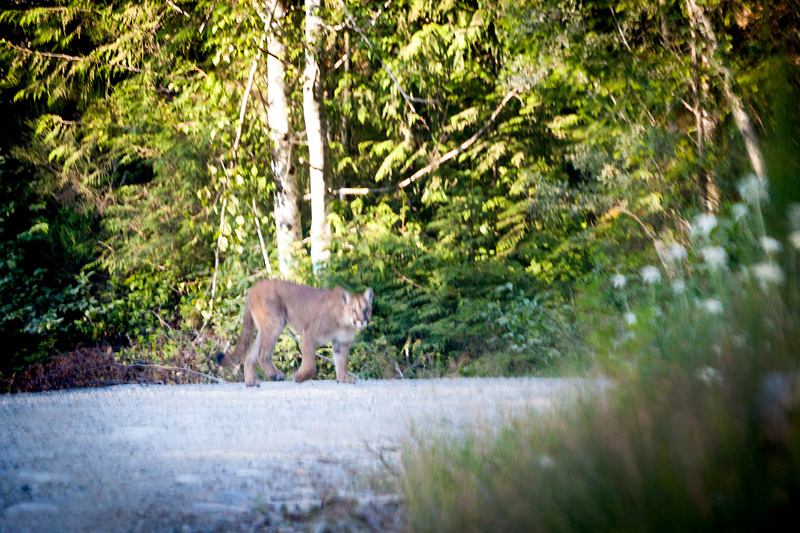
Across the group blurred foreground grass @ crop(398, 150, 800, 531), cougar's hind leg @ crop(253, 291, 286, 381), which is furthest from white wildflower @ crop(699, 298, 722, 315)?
cougar's hind leg @ crop(253, 291, 286, 381)

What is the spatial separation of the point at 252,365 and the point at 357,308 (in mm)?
1530

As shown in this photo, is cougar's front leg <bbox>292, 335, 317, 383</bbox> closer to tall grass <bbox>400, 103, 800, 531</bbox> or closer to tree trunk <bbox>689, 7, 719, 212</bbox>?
tall grass <bbox>400, 103, 800, 531</bbox>

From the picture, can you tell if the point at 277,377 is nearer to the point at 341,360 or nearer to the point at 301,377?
the point at 301,377

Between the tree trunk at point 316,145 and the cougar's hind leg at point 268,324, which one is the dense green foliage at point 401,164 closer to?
the tree trunk at point 316,145

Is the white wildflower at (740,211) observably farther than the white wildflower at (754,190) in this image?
Yes

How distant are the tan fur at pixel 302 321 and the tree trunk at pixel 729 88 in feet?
14.0

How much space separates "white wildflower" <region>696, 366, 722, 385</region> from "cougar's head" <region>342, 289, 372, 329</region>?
503 cm

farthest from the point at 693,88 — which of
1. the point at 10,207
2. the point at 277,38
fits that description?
the point at 10,207

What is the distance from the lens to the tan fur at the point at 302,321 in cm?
830

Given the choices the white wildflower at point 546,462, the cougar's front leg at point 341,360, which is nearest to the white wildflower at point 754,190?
the white wildflower at point 546,462

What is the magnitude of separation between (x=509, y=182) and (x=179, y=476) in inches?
439

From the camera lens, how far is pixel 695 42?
10203 millimetres

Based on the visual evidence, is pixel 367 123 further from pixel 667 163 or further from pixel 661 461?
pixel 661 461

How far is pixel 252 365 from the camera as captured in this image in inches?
337
